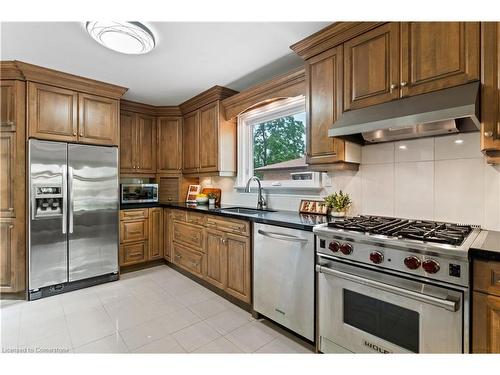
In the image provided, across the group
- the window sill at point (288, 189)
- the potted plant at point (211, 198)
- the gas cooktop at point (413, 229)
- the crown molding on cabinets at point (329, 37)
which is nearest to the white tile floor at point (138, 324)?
the gas cooktop at point (413, 229)

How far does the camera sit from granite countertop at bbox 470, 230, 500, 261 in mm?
1095

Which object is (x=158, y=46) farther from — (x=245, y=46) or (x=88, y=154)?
(x=88, y=154)

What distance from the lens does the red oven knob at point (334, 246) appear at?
160cm

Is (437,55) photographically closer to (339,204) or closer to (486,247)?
(486,247)

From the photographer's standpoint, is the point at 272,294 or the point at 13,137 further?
the point at 13,137

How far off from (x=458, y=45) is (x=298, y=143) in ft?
5.03

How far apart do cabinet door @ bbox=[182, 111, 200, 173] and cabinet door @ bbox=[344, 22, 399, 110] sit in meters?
2.25

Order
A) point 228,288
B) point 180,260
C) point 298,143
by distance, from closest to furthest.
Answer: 1. point 228,288
2. point 298,143
3. point 180,260

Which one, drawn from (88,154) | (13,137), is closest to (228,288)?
(88,154)

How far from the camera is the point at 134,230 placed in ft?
11.4

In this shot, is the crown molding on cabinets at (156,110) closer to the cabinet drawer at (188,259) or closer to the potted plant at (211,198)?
the potted plant at (211,198)

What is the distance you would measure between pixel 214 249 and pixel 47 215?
1819 millimetres

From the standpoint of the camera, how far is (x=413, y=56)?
1.53 metres

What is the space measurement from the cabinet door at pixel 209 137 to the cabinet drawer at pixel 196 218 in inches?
25.4
